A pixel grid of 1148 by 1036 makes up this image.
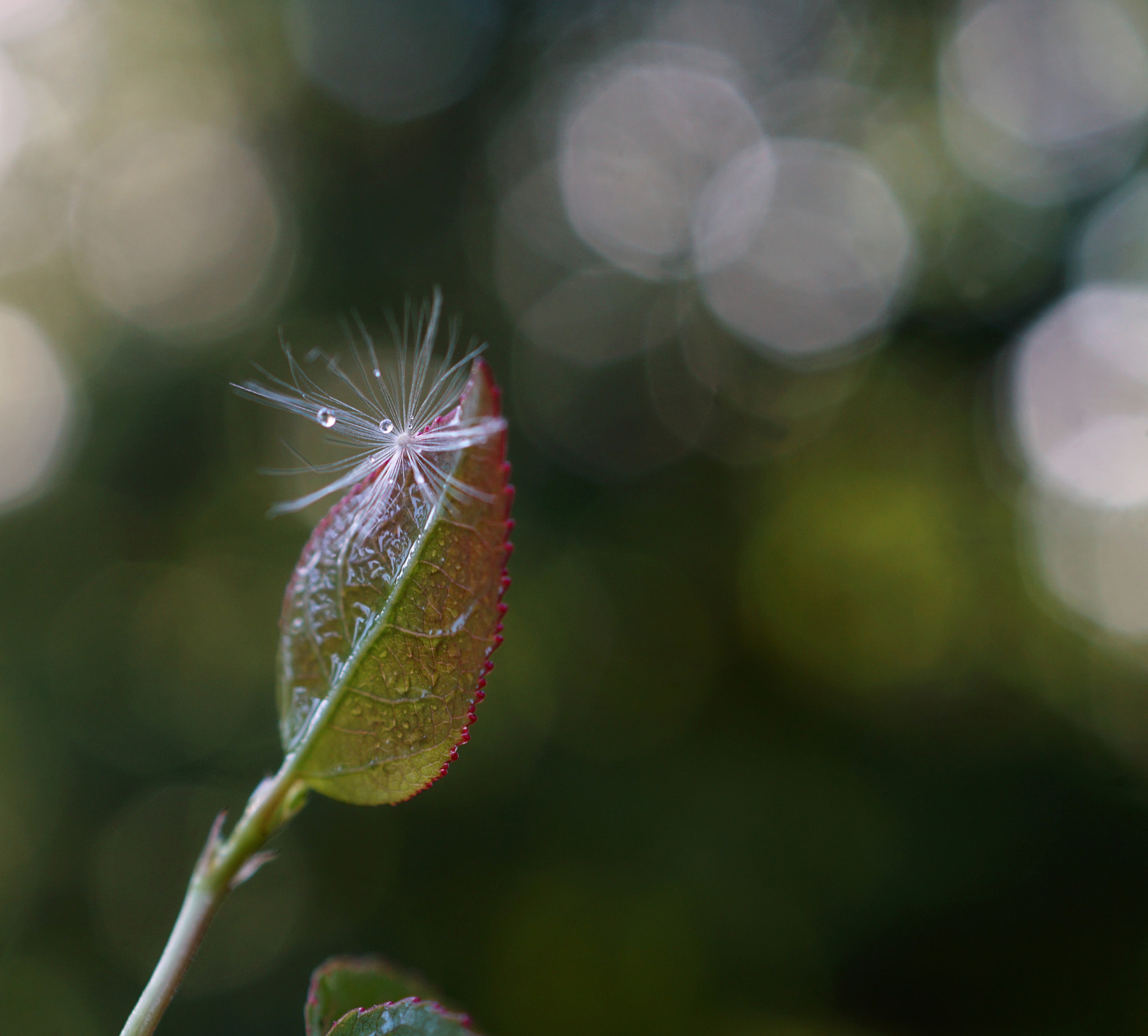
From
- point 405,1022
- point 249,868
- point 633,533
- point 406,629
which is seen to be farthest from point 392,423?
point 633,533

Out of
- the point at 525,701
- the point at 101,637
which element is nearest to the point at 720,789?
the point at 525,701

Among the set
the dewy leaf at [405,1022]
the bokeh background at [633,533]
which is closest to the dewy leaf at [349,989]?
the dewy leaf at [405,1022]

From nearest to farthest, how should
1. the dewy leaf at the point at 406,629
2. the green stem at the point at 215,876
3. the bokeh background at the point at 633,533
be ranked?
the green stem at the point at 215,876 → the dewy leaf at the point at 406,629 → the bokeh background at the point at 633,533

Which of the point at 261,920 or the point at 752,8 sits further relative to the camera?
the point at 752,8

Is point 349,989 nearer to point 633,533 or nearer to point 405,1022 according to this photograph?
point 405,1022

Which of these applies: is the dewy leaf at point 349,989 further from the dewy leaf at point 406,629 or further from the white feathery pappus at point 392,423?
the white feathery pappus at point 392,423

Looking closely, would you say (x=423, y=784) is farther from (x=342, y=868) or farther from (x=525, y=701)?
(x=342, y=868)
